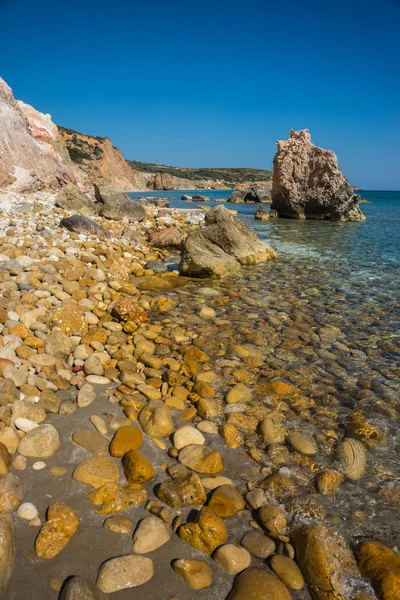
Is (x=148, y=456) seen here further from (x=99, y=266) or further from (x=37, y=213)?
(x=37, y=213)

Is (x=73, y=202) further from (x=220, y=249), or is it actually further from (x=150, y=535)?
(x=150, y=535)

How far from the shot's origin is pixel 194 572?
1972mm

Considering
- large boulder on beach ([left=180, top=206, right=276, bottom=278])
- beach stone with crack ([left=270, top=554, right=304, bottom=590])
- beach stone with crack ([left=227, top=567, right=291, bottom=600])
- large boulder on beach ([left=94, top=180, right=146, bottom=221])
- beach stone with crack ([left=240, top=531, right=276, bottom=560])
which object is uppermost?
large boulder on beach ([left=94, top=180, right=146, bottom=221])

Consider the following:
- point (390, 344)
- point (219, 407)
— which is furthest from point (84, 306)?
point (390, 344)

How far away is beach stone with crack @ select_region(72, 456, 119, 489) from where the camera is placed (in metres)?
2.55

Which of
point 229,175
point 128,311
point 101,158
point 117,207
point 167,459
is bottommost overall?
point 167,459

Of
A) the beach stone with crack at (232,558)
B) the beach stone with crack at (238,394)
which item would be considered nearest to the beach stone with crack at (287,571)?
the beach stone with crack at (232,558)

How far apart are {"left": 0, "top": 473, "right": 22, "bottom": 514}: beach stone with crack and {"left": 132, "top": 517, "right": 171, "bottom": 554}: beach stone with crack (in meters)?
0.82

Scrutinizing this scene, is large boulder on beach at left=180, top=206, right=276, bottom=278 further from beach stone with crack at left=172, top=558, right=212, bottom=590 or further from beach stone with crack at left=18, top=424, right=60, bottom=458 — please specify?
beach stone with crack at left=172, top=558, right=212, bottom=590

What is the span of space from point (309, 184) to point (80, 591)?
30.1 meters

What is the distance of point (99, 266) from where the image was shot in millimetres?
7688

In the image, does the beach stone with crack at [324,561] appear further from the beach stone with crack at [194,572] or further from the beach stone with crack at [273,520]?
the beach stone with crack at [194,572]

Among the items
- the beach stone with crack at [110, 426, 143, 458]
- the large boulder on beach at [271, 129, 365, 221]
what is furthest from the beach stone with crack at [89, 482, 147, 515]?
the large boulder on beach at [271, 129, 365, 221]

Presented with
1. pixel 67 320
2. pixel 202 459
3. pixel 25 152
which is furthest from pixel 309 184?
pixel 202 459
